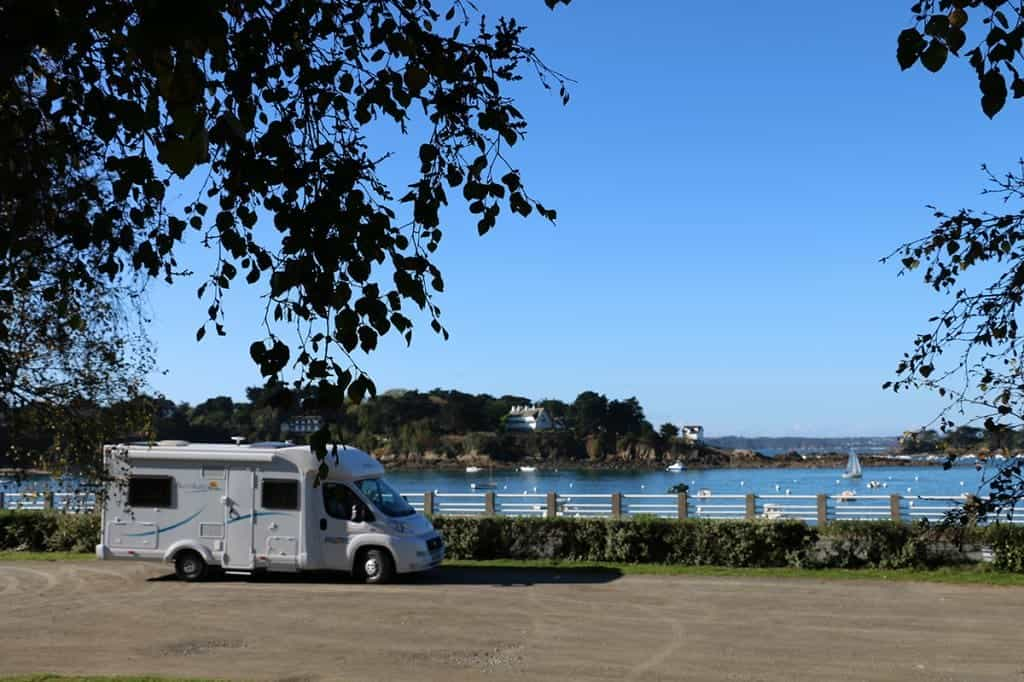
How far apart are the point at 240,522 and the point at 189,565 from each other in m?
1.31

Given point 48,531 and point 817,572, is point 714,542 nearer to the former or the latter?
point 817,572

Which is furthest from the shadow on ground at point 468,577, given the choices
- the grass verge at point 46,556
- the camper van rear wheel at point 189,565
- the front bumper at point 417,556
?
the grass verge at point 46,556

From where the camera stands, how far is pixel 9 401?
11594 millimetres

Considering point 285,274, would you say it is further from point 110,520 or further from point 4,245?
point 110,520

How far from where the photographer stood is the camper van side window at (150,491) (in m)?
19.2

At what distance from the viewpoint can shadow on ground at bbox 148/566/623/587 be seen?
60.6ft

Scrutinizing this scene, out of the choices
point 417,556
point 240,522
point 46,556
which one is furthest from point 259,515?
point 46,556

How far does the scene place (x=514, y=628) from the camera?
13.8m

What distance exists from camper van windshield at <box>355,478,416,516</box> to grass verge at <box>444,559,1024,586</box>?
101 inches

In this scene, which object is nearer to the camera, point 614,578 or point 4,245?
point 4,245

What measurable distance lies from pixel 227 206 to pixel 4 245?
3.84 feet

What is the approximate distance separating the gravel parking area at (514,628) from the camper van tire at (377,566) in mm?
347

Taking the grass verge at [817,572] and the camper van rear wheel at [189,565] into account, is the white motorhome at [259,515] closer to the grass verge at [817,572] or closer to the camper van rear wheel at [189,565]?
the camper van rear wheel at [189,565]

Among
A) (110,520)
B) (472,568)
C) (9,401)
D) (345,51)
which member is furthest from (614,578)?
(345,51)
